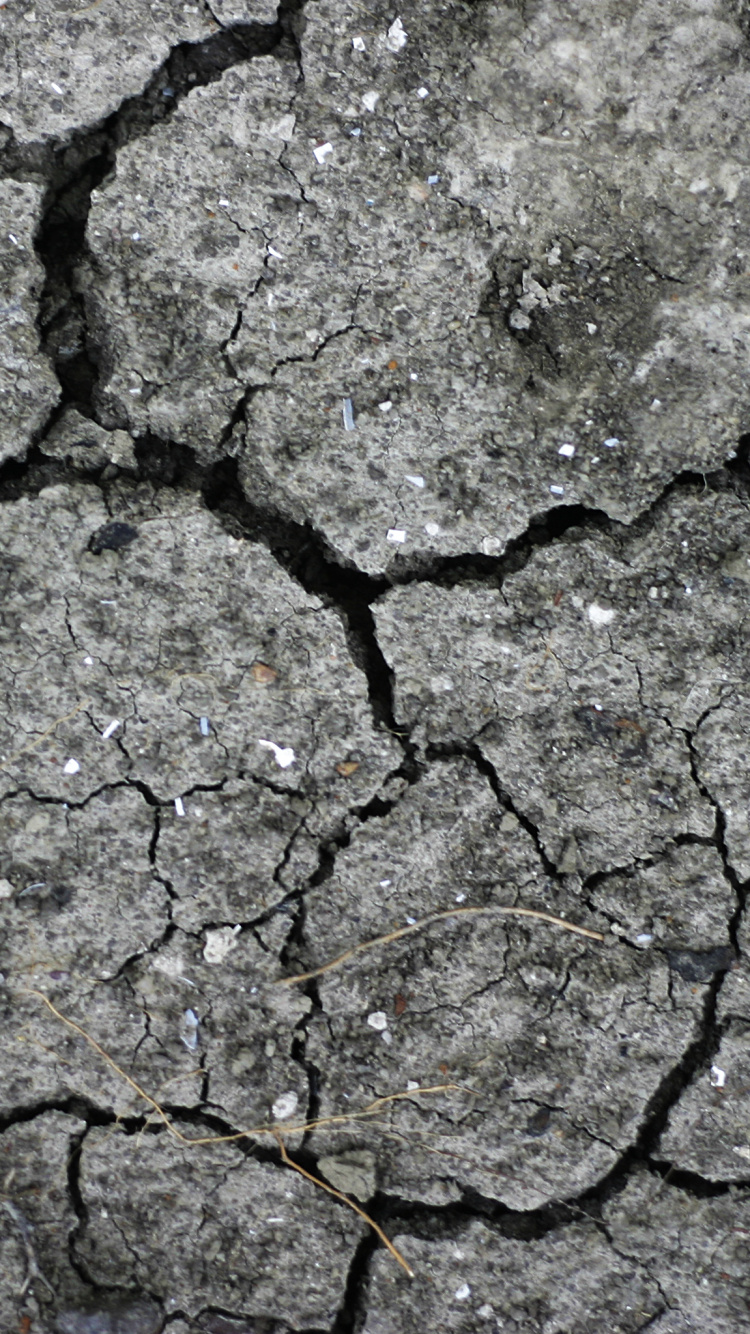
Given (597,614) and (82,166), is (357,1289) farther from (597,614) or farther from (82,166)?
(82,166)

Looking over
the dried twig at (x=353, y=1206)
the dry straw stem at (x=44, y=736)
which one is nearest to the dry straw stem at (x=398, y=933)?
the dried twig at (x=353, y=1206)

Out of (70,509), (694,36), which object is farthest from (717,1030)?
(694,36)

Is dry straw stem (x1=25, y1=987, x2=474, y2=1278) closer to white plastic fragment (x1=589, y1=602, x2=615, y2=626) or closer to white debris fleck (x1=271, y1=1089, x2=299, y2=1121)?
white debris fleck (x1=271, y1=1089, x2=299, y2=1121)

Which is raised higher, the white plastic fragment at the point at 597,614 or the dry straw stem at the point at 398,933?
the white plastic fragment at the point at 597,614

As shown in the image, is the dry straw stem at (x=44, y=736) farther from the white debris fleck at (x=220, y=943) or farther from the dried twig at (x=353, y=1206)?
the dried twig at (x=353, y=1206)

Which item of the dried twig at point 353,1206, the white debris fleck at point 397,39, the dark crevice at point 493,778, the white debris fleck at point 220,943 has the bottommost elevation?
the dried twig at point 353,1206
